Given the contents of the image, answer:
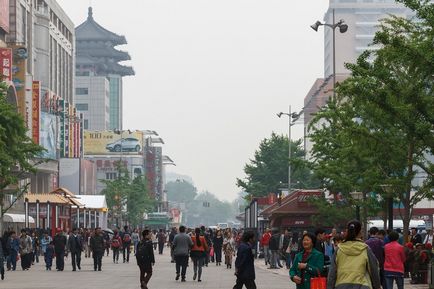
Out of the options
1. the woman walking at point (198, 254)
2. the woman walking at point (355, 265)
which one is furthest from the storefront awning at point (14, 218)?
the woman walking at point (355, 265)

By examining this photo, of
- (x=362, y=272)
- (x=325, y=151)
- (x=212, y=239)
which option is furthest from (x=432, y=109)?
(x=212, y=239)

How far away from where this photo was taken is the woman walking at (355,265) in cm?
1557

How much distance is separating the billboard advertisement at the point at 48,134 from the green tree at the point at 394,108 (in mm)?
78110

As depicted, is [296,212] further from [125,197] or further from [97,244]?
[125,197]

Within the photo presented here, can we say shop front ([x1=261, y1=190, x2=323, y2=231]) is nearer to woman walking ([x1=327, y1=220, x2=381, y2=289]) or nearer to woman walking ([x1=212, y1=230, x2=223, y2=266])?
woman walking ([x1=212, y1=230, x2=223, y2=266])

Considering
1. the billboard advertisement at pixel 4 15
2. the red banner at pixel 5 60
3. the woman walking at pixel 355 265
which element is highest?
the billboard advertisement at pixel 4 15

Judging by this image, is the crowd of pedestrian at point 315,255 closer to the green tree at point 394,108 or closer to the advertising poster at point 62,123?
the green tree at point 394,108

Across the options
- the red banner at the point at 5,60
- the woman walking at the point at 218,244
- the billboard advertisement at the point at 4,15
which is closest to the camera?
the woman walking at the point at 218,244

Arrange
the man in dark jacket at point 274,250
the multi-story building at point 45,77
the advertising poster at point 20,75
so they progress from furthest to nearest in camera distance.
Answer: the multi-story building at point 45,77 → the advertising poster at point 20,75 → the man in dark jacket at point 274,250

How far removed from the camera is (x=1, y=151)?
51.2 metres

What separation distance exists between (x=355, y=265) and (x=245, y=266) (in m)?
7.17

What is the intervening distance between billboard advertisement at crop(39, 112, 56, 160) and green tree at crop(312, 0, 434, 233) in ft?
256

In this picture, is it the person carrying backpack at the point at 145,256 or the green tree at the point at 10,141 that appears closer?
the person carrying backpack at the point at 145,256

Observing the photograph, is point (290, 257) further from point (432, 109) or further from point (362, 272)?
point (362, 272)
